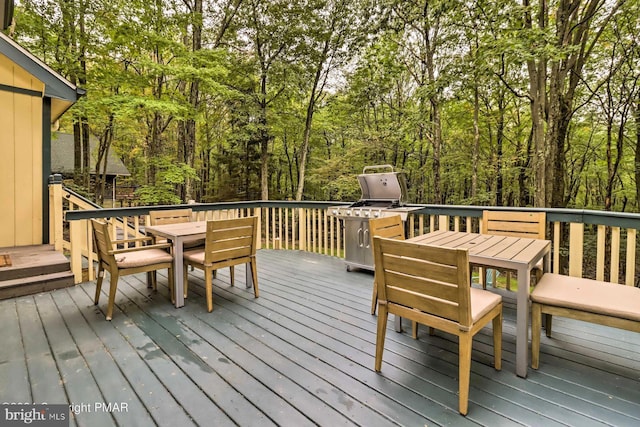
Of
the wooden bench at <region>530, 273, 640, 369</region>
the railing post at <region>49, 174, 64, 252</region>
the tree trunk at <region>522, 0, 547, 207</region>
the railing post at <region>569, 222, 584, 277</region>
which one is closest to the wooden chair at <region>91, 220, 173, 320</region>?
the railing post at <region>49, 174, 64, 252</region>

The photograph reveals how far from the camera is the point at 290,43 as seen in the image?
963 centimetres

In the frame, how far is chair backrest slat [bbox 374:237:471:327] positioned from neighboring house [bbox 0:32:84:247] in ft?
17.3

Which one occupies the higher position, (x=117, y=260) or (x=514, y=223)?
(x=514, y=223)

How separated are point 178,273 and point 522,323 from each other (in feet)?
9.66

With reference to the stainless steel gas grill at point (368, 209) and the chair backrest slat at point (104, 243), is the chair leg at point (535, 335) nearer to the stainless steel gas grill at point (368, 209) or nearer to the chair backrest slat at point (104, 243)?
the stainless steel gas grill at point (368, 209)

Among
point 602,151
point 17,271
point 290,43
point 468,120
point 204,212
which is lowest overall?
point 17,271

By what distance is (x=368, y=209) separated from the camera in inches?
153

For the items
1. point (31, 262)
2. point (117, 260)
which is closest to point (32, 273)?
point (31, 262)

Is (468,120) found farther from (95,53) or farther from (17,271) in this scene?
(17,271)

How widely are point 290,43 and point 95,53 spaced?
5.41m

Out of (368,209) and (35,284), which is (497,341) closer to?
(368,209)

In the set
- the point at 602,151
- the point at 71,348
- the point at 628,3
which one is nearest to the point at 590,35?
the point at 628,3

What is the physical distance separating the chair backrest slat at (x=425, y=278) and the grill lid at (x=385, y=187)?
2130 millimetres

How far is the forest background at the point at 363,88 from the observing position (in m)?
5.98
